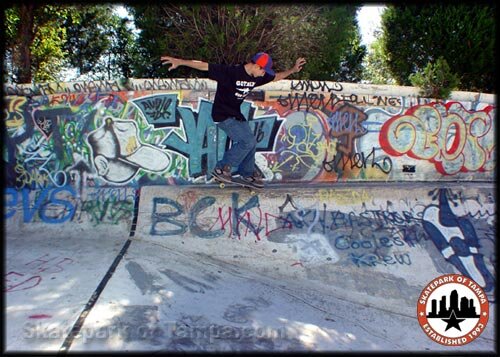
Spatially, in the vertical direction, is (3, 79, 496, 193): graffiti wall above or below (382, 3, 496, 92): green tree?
below

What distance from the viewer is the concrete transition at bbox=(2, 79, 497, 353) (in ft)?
13.7

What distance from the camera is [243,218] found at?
21.7 feet

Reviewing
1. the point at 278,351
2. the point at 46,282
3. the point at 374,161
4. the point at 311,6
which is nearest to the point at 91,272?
the point at 46,282

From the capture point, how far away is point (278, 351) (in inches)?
145

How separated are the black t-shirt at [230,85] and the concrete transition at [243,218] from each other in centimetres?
115

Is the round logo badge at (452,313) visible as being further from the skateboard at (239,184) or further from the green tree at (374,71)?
the green tree at (374,71)

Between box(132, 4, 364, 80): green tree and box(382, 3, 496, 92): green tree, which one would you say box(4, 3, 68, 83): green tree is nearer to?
box(132, 4, 364, 80): green tree

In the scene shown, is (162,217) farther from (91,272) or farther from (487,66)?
(487,66)

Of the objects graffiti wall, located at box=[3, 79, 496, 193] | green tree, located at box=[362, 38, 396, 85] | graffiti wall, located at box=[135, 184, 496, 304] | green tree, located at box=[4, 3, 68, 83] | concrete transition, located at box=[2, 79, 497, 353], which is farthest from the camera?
green tree, located at box=[362, 38, 396, 85]

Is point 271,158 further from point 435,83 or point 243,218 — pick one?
point 435,83

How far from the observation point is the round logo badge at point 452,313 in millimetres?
4723

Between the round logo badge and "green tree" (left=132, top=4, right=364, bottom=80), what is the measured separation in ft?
21.2

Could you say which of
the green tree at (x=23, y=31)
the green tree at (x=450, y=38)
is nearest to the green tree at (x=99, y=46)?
the green tree at (x=23, y=31)

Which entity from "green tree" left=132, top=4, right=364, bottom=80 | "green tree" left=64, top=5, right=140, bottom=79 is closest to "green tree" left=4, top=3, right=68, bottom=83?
"green tree" left=132, top=4, right=364, bottom=80
